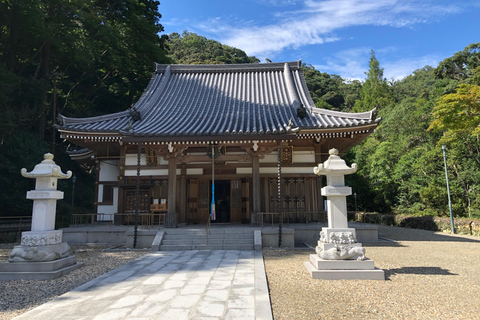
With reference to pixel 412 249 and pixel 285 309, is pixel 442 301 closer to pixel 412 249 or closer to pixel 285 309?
pixel 285 309

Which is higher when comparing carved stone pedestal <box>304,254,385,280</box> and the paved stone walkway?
carved stone pedestal <box>304,254,385,280</box>

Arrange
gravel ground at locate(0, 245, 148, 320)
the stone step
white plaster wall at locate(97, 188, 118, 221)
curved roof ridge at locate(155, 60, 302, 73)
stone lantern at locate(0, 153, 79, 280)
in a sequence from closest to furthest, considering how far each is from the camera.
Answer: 1. gravel ground at locate(0, 245, 148, 320)
2. stone lantern at locate(0, 153, 79, 280)
3. the stone step
4. white plaster wall at locate(97, 188, 118, 221)
5. curved roof ridge at locate(155, 60, 302, 73)

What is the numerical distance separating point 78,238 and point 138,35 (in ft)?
61.8

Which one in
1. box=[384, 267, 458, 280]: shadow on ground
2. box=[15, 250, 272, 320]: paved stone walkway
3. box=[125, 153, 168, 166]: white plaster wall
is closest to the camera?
box=[15, 250, 272, 320]: paved stone walkway

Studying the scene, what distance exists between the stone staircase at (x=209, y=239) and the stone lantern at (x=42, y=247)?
10.3 ft

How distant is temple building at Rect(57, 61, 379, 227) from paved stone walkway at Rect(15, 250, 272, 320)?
432cm

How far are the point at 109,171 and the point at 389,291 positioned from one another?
13.2 metres

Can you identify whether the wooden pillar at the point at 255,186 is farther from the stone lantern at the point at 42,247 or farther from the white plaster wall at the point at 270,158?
the stone lantern at the point at 42,247

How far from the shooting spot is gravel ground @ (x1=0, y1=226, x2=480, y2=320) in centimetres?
388

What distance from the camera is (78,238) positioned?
34.5ft

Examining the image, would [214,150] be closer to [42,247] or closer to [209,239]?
[209,239]

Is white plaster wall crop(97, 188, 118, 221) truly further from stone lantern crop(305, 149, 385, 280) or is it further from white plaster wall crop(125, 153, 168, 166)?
stone lantern crop(305, 149, 385, 280)

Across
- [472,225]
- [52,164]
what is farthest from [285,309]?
[472,225]

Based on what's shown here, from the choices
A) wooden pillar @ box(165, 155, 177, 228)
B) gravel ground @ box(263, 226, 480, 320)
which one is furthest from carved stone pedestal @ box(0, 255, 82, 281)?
gravel ground @ box(263, 226, 480, 320)
